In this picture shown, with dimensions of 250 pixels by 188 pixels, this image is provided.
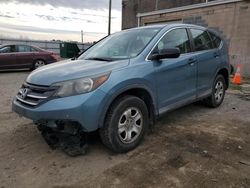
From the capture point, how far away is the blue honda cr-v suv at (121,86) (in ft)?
10.7

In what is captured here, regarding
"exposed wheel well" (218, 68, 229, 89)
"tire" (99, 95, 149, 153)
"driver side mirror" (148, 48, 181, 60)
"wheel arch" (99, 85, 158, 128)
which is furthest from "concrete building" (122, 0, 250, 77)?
"tire" (99, 95, 149, 153)

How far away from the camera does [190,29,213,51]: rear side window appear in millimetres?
5168

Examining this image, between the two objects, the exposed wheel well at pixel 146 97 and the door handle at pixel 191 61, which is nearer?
the exposed wheel well at pixel 146 97

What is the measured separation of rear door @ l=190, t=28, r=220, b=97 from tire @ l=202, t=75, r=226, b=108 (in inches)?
12.0

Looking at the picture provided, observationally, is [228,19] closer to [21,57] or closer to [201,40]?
[201,40]

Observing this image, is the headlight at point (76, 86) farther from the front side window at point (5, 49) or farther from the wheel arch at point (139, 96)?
the front side window at point (5, 49)

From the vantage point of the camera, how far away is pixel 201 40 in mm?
5379

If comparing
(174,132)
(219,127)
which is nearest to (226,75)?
(219,127)

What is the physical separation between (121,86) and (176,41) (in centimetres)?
173

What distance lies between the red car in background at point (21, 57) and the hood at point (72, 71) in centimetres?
1002

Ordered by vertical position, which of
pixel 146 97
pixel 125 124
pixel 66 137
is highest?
pixel 146 97

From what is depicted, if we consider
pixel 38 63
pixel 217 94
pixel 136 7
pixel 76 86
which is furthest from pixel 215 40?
pixel 136 7

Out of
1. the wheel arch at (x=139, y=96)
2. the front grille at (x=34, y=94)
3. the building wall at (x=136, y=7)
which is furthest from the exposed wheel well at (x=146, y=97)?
the building wall at (x=136, y=7)

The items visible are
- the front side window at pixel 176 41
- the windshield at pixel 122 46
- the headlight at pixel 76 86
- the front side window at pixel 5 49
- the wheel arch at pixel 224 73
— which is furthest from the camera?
the front side window at pixel 5 49
